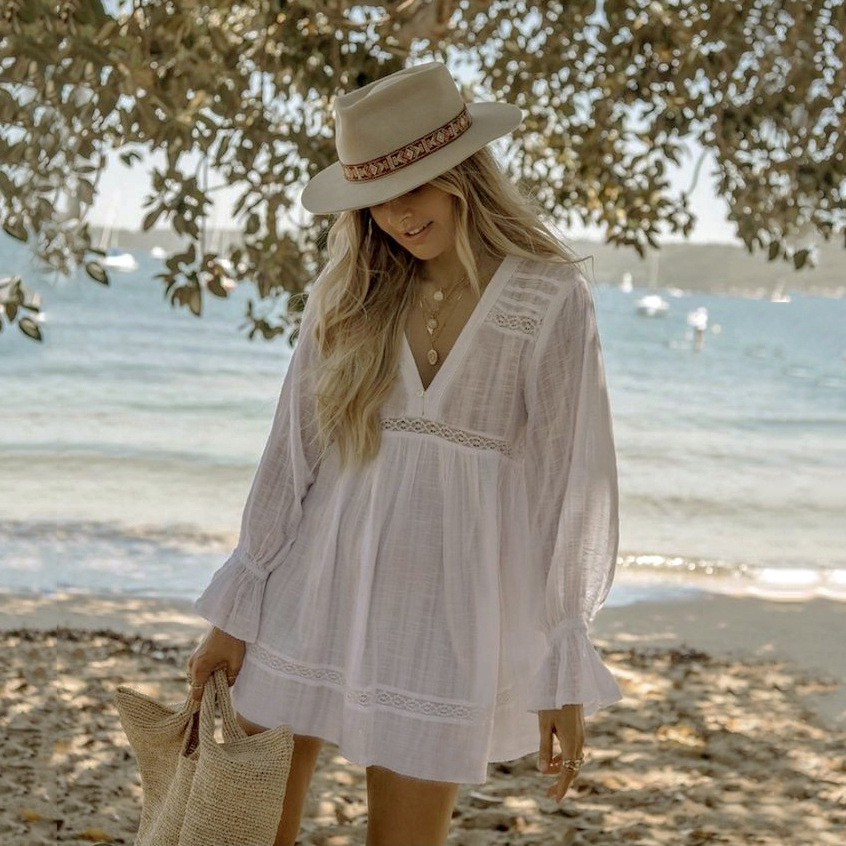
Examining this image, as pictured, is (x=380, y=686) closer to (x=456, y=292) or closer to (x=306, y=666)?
(x=306, y=666)

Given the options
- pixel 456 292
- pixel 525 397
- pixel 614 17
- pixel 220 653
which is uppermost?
pixel 614 17

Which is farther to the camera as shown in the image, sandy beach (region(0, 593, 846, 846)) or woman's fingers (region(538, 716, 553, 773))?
sandy beach (region(0, 593, 846, 846))

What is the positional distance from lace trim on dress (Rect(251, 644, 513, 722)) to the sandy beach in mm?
2188

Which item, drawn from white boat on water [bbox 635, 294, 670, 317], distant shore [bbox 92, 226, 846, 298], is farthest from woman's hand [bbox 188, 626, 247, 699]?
distant shore [bbox 92, 226, 846, 298]

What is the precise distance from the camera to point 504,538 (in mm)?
2469

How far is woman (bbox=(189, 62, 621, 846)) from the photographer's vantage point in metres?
2.38

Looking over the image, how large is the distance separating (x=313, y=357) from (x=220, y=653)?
58 cm

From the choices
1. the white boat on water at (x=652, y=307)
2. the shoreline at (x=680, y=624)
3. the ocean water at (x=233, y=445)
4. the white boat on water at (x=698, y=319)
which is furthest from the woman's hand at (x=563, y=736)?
the white boat on water at (x=652, y=307)

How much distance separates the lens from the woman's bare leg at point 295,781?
250cm

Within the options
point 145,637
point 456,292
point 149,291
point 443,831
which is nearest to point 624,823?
point 443,831

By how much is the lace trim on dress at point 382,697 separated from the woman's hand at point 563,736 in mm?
114

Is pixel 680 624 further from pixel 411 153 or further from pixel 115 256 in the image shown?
pixel 115 256

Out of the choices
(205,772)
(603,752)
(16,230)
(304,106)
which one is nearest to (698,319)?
(304,106)

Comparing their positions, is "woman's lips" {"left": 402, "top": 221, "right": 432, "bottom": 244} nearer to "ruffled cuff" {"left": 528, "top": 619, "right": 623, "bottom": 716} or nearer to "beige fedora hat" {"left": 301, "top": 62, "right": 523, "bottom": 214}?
"beige fedora hat" {"left": 301, "top": 62, "right": 523, "bottom": 214}
